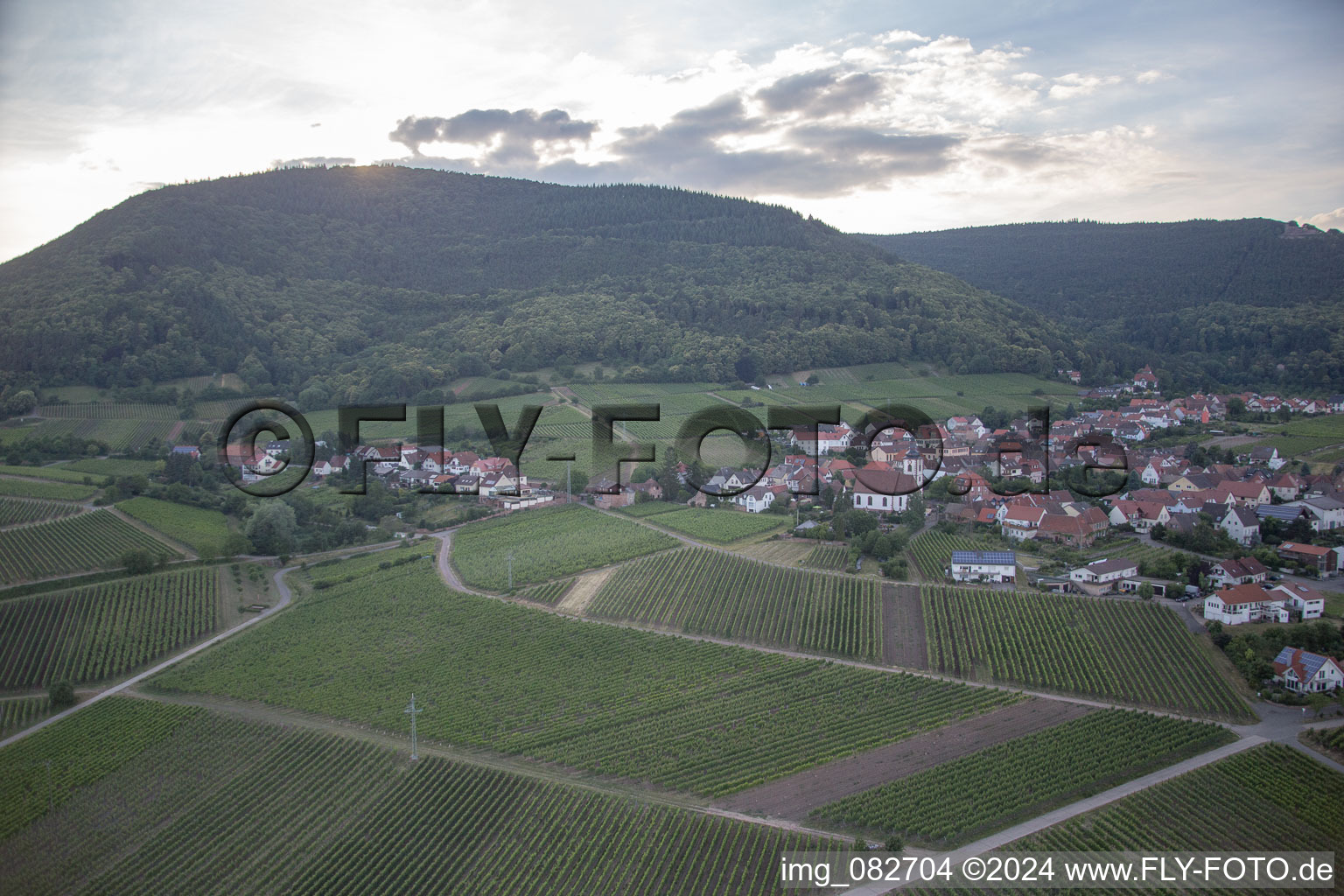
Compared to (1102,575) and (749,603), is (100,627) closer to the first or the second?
(749,603)

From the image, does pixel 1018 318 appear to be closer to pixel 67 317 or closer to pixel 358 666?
pixel 358 666

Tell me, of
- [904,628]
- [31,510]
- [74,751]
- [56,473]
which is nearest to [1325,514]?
[904,628]

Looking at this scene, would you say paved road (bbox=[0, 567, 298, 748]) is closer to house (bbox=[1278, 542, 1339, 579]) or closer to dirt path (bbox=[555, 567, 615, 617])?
dirt path (bbox=[555, 567, 615, 617])

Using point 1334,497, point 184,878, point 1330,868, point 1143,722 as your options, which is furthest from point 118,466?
point 1334,497

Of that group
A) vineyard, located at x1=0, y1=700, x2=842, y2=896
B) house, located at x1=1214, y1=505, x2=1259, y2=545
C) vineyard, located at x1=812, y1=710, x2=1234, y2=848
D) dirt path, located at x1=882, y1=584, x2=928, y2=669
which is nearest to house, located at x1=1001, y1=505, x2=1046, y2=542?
house, located at x1=1214, y1=505, x2=1259, y2=545

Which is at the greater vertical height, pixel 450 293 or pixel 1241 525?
pixel 450 293

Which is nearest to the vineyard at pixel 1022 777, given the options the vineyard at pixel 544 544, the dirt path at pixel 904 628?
the dirt path at pixel 904 628
